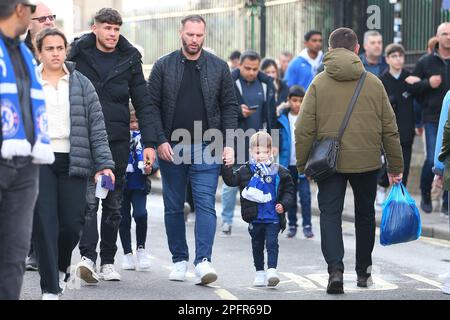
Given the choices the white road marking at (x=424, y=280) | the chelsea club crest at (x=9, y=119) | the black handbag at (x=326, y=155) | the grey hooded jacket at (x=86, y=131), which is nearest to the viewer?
the chelsea club crest at (x=9, y=119)

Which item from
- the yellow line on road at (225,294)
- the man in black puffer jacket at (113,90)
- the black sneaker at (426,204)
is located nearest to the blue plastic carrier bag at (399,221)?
the yellow line on road at (225,294)

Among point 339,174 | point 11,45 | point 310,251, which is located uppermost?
point 11,45

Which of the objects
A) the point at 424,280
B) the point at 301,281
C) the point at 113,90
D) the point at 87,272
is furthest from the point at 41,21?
the point at 424,280

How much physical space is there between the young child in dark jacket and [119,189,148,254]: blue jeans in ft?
3.56

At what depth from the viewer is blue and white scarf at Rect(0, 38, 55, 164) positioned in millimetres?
6234

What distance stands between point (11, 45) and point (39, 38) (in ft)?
6.62

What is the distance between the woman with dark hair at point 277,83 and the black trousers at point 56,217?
632cm

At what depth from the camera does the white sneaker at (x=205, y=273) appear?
9.31 m

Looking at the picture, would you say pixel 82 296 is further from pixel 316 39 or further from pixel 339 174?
pixel 316 39

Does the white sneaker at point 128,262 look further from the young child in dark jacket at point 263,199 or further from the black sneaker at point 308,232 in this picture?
the black sneaker at point 308,232

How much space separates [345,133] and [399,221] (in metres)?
0.88

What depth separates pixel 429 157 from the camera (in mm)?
14594
